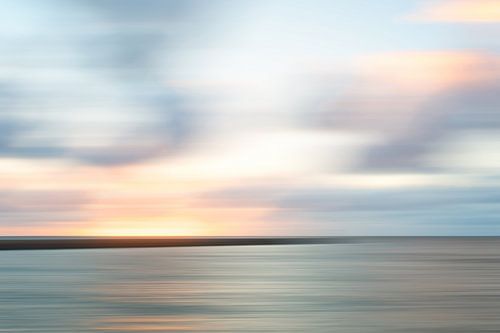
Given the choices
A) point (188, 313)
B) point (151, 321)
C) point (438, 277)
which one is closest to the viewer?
point (151, 321)

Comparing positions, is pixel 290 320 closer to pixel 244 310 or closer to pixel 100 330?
pixel 244 310

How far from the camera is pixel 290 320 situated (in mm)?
25203

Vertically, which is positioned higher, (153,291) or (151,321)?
(153,291)

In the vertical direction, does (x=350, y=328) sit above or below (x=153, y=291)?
below

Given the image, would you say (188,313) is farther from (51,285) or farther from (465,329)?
(51,285)

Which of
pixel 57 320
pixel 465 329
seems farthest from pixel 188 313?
pixel 465 329

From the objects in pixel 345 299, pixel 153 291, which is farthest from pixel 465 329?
pixel 153 291

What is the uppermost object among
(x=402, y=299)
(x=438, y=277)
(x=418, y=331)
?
(x=438, y=277)

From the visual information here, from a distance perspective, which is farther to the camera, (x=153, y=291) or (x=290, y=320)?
(x=153, y=291)

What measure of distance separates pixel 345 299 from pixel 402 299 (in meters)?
1.81

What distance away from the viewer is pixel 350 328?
2373 centimetres

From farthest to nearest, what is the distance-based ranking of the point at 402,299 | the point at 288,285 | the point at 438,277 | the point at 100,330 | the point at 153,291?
the point at 438,277
the point at 288,285
the point at 153,291
the point at 402,299
the point at 100,330

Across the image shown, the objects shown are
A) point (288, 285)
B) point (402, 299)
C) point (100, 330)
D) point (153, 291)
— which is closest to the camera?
point (100, 330)

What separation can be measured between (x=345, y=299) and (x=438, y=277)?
51.2 ft
